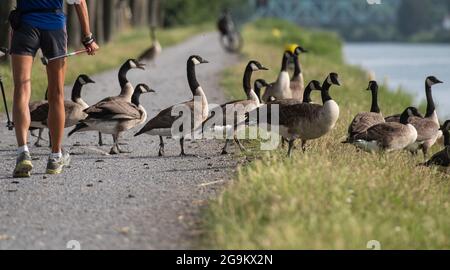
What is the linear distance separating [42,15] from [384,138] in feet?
15.1

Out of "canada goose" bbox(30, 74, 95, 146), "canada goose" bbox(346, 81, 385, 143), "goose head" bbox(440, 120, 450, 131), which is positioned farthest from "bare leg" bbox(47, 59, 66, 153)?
"goose head" bbox(440, 120, 450, 131)

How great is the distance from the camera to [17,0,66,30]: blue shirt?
10.6m

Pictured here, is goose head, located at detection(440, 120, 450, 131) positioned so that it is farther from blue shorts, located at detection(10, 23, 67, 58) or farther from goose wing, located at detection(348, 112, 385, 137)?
blue shorts, located at detection(10, 23, 67, 58)

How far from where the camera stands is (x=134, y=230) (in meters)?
8.21

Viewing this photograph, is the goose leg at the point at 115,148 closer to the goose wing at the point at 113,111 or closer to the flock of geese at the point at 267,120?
the flock of geese at the point at 267,120

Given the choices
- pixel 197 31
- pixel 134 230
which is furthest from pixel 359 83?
pixel 197 31

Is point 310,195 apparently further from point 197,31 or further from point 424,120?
point 197,31

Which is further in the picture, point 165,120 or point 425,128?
point 425,128

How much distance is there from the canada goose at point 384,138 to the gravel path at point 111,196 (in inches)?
66.4

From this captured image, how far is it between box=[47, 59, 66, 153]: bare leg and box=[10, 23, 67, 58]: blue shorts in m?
Result: 0.14

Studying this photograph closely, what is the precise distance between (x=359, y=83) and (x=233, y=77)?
362 centimetres

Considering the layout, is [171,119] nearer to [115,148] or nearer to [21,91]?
[115,148]

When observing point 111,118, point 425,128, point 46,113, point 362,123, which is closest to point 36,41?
point 111,118

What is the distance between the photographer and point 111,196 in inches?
392
